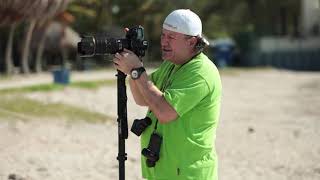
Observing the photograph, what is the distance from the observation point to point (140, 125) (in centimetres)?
347

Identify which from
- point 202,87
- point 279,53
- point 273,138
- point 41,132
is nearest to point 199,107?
point 202,87

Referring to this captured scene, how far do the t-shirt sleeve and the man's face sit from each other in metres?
0.12

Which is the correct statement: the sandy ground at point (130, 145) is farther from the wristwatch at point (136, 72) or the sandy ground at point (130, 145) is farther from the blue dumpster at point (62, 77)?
the wristwatch at point (136, 72)

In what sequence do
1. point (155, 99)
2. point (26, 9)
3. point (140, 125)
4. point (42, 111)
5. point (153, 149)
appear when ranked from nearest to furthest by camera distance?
1. point (155, 99)
2. point (153, 149)
3. point (140, 125)
4. point (42, 111)
5. point (26, 9)

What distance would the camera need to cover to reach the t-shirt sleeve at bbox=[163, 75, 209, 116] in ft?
10.7

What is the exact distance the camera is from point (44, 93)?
17.6m

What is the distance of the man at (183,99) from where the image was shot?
3285 mm

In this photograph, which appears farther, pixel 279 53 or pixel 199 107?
pixel 279 53

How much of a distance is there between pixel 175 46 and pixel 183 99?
283 mm

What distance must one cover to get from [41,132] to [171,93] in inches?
314

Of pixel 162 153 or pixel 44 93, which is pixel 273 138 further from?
pixel 162 153

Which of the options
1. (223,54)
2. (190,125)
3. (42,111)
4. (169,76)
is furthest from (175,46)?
(223,54)

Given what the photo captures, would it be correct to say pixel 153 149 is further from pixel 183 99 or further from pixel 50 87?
pixel 50 87

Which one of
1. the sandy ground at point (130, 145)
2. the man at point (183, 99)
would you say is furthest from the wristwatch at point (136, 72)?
the sandy ground at point (130, 145)
